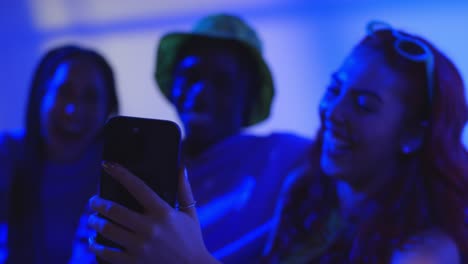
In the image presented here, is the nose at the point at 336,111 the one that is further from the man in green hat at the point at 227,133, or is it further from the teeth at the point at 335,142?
the man in green hat at the point at 227,133

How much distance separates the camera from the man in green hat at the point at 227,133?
0.52 meters

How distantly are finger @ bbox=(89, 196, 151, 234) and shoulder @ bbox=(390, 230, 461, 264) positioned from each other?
0.25m

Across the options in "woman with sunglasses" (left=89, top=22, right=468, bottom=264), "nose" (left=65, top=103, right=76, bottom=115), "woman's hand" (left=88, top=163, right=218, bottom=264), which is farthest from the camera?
"nose" (left=65, top=103, right=76, bottom=115)

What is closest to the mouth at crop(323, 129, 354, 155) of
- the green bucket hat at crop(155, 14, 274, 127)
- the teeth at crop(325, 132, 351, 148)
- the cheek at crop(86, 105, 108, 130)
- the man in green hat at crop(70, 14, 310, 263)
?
the teeth at crop(325, 132, 351, 148)

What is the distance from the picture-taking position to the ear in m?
0.45

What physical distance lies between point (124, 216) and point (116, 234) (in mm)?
15

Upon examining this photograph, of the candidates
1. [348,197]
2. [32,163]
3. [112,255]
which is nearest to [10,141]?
[32,163]

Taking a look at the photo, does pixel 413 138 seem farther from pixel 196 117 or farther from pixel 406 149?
pixel 196 117

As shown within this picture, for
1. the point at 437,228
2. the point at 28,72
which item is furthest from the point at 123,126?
the point at 28,72

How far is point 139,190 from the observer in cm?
33

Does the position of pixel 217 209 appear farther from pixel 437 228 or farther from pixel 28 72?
pixel 28 72

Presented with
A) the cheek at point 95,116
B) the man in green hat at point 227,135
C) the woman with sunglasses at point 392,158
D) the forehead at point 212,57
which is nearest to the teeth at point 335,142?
the woman with sunglasses at point 392,158

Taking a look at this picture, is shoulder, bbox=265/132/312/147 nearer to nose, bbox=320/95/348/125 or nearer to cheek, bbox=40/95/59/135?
nose, bbox=320/95/348/125

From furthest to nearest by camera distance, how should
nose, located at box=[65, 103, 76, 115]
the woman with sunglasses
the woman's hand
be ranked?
nose, located at box=[65, 103, 76, 115] < the woman with sunglasses < the woman's hand
